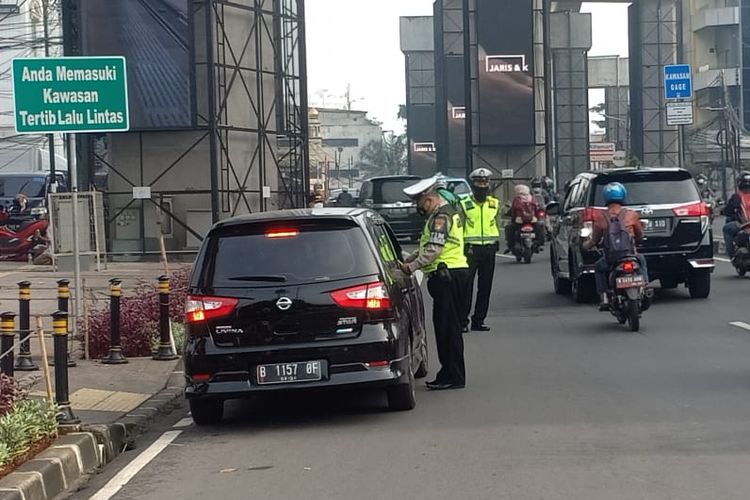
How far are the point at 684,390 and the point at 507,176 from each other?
37.8 metres

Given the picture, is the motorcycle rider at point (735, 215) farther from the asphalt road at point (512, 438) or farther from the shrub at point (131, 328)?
the shrub at point (131, 328)

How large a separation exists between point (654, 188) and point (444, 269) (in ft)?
23.2

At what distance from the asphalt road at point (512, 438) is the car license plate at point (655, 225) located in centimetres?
368

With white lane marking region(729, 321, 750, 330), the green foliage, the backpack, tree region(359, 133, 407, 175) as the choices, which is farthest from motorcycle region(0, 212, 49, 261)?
tree region(359, 133, 407, 175)

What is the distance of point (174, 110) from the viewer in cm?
2962

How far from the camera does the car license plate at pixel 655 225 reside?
654 inches

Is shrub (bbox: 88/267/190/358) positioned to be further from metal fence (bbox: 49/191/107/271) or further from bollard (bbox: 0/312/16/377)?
metal fence (bbox: 49/191/107/271)

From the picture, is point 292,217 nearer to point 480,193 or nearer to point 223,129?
point 480,193

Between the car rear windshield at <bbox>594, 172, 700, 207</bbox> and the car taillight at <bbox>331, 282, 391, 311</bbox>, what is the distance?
8.16 meters

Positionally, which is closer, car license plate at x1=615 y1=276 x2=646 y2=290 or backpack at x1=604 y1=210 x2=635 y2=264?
car license plate at x1=615 y1=276 x2=646 y2=290

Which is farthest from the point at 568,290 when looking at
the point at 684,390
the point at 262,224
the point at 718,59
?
the point at 718,59

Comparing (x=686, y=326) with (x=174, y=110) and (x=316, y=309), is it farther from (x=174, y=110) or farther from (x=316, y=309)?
(x=174, y=110)

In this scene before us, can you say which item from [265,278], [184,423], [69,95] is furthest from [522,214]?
[265,278]

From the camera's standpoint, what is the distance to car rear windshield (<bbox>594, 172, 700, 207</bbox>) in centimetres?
1658
